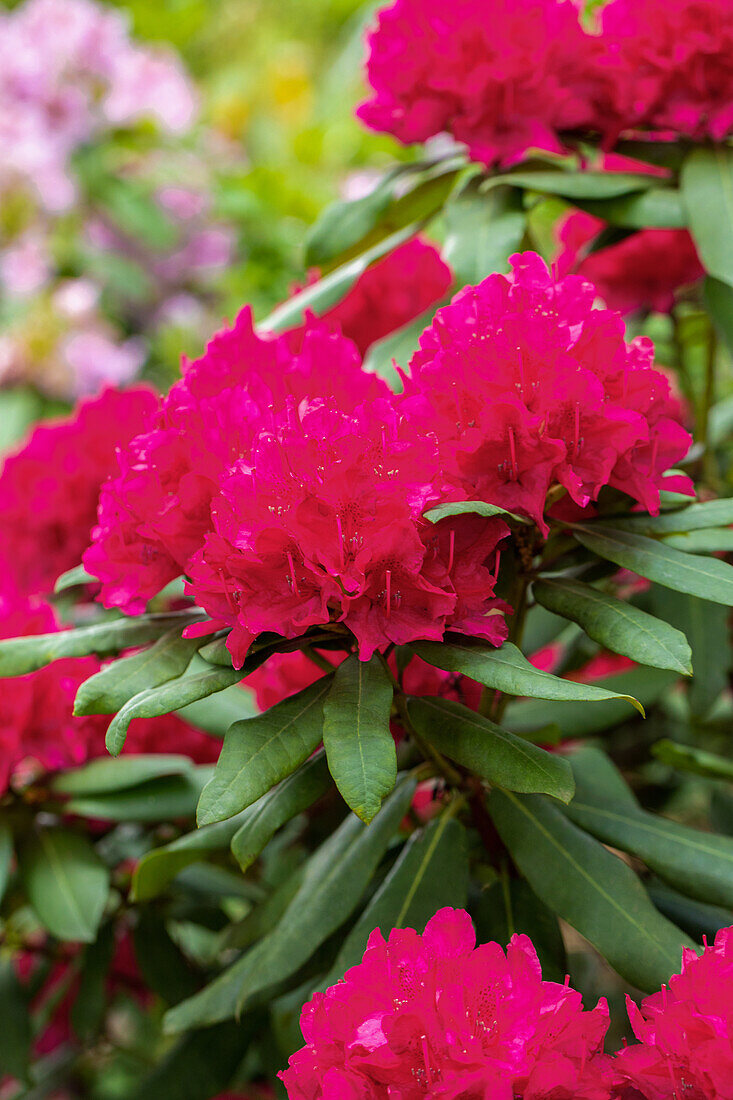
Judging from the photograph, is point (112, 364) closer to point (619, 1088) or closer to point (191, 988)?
point (191, 988)

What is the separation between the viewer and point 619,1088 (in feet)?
1.77

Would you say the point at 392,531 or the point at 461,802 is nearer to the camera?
the point at 392,531

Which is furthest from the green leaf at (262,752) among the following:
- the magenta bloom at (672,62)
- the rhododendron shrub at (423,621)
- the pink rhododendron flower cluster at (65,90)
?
the pink rhododendron flower cluster at (65,90)

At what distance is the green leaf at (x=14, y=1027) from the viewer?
94 centimetres

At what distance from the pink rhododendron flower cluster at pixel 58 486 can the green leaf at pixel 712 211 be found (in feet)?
→ 1.71

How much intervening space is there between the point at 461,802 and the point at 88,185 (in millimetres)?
Answer: 2239

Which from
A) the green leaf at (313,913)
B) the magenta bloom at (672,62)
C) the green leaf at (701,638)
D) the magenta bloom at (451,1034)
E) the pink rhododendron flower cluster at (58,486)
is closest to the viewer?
the magenta bloom at (451,1034)

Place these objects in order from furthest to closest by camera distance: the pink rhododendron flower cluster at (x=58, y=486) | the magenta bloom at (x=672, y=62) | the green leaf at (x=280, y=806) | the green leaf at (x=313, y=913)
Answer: the pink rhododendron flower cluster at (x=58, y=486) < the magenta bloom at (x=672, y=62) < the green leaf at (x=313, y=913) < the green leaf at (x=280, y=806)

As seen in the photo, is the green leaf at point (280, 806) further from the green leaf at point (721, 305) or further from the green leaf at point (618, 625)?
the green leaf at point (721, 305)

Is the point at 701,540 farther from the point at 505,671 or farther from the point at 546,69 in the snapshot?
the point at 546,69

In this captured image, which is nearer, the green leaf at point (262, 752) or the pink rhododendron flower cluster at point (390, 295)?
the green leaf at point (262, 752)

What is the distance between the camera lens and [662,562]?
0.61 metres

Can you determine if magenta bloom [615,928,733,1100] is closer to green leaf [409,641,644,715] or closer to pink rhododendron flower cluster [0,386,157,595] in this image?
green leaf [409,641,644,715]

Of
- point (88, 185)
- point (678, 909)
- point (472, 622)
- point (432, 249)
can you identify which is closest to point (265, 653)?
point (472, 622)
